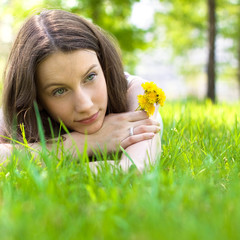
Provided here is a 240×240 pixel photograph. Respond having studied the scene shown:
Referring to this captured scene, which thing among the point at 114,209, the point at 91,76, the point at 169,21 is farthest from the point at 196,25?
the point at 114,209

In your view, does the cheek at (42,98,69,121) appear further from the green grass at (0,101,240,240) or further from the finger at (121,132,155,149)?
the green grass at (0,101,240,240)

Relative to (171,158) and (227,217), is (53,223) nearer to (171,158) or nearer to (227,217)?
(227,217)

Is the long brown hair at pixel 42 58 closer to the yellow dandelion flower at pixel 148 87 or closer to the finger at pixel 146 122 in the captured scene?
the finger at pixel 146 122

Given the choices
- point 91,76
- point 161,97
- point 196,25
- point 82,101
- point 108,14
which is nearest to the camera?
point 161,97

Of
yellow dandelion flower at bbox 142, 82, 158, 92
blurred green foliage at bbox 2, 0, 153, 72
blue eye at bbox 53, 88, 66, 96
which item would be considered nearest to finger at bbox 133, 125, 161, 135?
yellow dandelion flower at bbox 142, 82, 158, 92

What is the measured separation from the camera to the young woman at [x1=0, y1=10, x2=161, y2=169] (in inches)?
82.3

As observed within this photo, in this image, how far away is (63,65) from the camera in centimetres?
208

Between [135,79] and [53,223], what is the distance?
76.4 inches

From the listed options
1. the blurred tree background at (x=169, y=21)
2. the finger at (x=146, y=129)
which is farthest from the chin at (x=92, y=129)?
the blurred tree background at (x=169, y=21)

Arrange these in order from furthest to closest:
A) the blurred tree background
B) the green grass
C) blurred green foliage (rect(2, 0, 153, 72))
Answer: blurred green foliage (rect(2, 0, 153, 72)) → the blurred tree background → the green grass

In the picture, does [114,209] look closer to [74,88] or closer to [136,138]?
[136,138]

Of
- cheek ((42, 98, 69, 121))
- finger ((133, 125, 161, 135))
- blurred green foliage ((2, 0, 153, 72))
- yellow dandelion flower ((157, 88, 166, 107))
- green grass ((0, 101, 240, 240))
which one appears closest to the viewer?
green grass ((0, 101, 240, 240))

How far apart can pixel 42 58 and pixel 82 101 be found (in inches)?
14.8

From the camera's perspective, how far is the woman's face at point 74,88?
6.83ft
